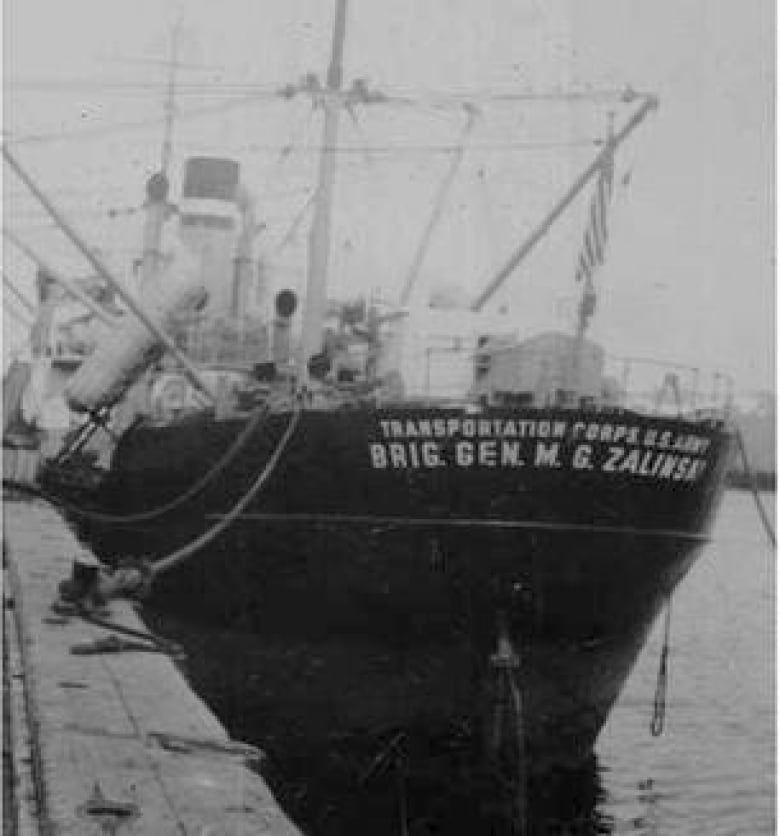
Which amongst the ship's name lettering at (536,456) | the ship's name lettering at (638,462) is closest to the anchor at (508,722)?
the ship's name lettering at (536,456)

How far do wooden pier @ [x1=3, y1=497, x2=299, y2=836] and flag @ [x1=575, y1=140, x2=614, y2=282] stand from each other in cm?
597

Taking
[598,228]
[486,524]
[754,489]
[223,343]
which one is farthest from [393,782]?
[223,343]

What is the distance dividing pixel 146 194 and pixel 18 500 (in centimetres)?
574

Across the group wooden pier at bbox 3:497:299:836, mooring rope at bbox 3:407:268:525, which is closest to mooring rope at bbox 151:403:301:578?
mooring rope at bbox 3:407:268:525

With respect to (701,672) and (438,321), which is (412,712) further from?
(701,672)

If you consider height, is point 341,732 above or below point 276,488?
below

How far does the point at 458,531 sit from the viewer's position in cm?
1055

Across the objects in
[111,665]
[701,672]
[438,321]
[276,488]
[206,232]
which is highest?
[206,232]

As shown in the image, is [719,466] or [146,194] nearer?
[719,466]

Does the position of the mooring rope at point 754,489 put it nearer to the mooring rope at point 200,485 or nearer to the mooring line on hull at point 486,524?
the mooring line on hull at point 486,524

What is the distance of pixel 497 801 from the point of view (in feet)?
31.9

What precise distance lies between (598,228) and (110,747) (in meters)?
8.08

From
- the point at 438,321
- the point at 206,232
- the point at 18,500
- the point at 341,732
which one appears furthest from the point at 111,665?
the point at 206,232

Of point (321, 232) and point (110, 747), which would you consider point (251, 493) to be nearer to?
point (321, 232)
